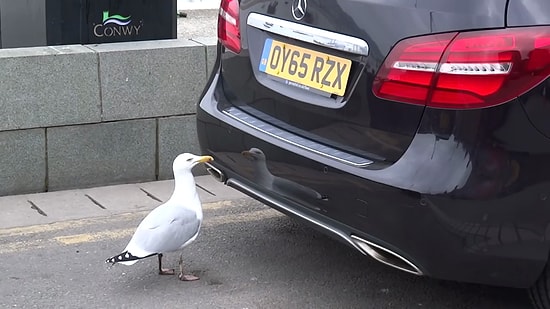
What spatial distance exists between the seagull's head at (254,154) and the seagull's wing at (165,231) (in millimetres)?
412

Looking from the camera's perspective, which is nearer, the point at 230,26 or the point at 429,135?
the point at 429,135

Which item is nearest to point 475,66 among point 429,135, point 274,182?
point 429,135

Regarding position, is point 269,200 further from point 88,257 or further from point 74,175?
point 74,175

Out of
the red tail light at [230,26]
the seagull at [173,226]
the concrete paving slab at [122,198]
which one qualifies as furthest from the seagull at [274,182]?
the concrete paving slab at [122,198]

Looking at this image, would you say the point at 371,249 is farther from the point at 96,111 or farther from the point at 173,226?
the point at 96,111

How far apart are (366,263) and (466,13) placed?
Answer: 1.67m

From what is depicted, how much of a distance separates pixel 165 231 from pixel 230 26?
972 mm

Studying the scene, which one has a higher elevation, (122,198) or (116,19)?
(116,19)

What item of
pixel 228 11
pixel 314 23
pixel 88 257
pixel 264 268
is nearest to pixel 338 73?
pixel 314 23

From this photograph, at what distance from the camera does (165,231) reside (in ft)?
13.0

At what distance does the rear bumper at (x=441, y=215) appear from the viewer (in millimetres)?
3129

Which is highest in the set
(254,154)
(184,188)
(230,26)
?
(230,26)

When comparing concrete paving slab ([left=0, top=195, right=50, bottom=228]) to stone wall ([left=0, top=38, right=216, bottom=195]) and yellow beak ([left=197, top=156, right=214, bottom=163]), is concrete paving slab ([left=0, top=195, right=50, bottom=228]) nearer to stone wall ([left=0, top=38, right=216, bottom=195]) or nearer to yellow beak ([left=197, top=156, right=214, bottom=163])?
stone wall ([left=0, top=38, right=216, bottom=195])

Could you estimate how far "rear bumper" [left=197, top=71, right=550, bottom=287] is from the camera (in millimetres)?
3129
